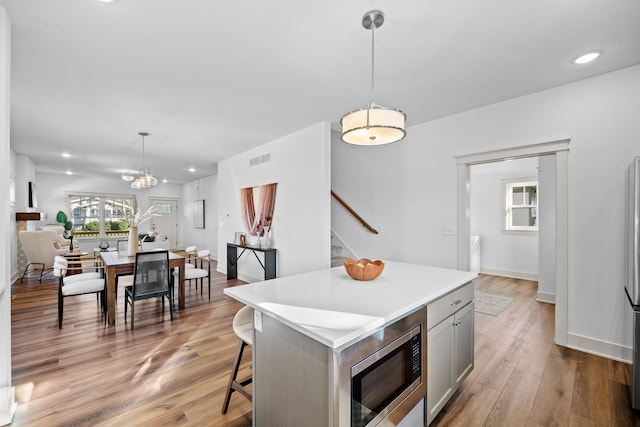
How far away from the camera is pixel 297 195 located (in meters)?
4.28

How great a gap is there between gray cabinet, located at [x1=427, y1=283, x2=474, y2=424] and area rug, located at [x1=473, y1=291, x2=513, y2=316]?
6.40 ft

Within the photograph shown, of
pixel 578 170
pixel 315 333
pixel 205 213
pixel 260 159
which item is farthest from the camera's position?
pixel 205 213

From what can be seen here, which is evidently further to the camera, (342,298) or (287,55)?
(287,55)

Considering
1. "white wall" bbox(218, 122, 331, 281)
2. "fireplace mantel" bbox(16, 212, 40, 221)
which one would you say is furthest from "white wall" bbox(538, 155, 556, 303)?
"fireplace mantel" bbox(16, 212, 40, 221)

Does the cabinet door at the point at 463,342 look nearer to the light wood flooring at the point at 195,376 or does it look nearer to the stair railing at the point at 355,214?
the light wood flooring at the point at 195,376

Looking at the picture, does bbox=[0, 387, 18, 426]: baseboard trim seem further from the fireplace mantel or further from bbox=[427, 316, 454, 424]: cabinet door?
the fireplace mantel

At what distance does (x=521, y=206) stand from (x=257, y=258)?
5263mm

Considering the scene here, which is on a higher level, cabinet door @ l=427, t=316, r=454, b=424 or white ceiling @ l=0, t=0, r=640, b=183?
white ceiling @ l=0, t=0, r=640, b=183

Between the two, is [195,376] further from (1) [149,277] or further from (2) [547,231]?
(2) [547,231]

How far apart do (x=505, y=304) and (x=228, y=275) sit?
15.7ft

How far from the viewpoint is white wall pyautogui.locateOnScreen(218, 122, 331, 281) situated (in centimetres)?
381

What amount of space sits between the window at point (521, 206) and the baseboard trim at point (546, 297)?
1.77 metres

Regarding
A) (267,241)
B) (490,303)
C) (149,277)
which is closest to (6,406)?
(149,277)

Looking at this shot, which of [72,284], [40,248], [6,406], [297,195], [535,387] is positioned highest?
[297,195]
